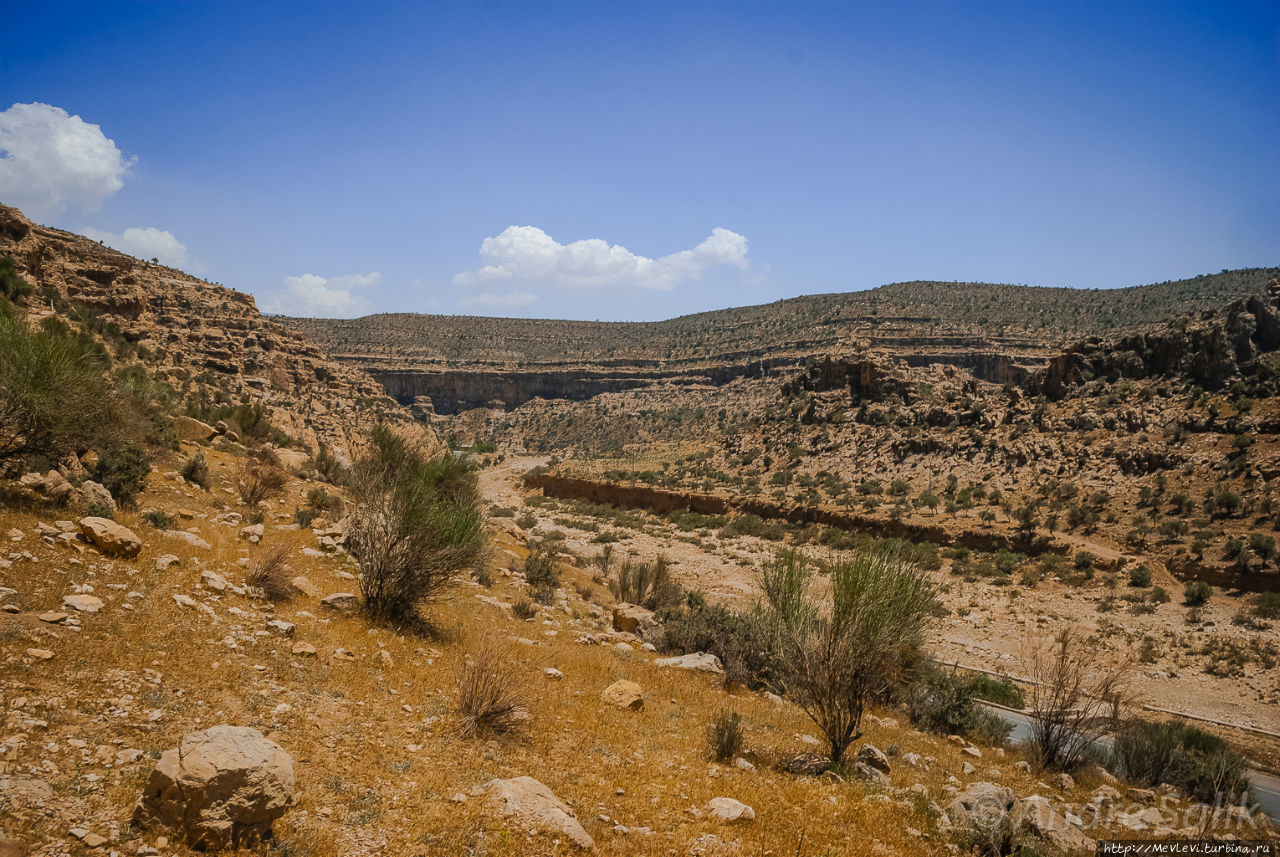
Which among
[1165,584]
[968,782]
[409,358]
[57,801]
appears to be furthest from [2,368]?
[409,358]

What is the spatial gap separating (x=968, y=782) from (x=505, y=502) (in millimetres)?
38632

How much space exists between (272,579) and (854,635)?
8.25 metres

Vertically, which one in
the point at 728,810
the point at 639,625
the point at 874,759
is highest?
the point at 728,810

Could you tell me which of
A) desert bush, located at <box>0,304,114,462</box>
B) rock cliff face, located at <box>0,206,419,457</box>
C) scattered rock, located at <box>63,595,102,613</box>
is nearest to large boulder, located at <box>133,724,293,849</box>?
scattered rock, located at <box>63,595,102,613</box>

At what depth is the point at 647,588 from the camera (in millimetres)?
18875

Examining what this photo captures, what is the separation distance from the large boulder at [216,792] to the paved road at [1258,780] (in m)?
12.7

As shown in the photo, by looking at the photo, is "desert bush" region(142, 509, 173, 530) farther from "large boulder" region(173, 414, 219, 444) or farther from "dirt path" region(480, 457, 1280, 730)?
"dirt path" region(480, 457, 1280, 730)

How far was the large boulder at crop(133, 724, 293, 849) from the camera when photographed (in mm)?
4012

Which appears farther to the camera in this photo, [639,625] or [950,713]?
[639,625]

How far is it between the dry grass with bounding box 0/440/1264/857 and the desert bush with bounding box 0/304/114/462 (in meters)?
1.75

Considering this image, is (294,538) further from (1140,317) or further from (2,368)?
(1140,317)

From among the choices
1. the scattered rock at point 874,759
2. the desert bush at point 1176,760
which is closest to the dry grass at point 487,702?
the scattered rock at point 874,759

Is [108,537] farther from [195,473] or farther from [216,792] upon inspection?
[195,473]

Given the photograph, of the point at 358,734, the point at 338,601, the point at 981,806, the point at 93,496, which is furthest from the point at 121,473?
the point at 981,806
